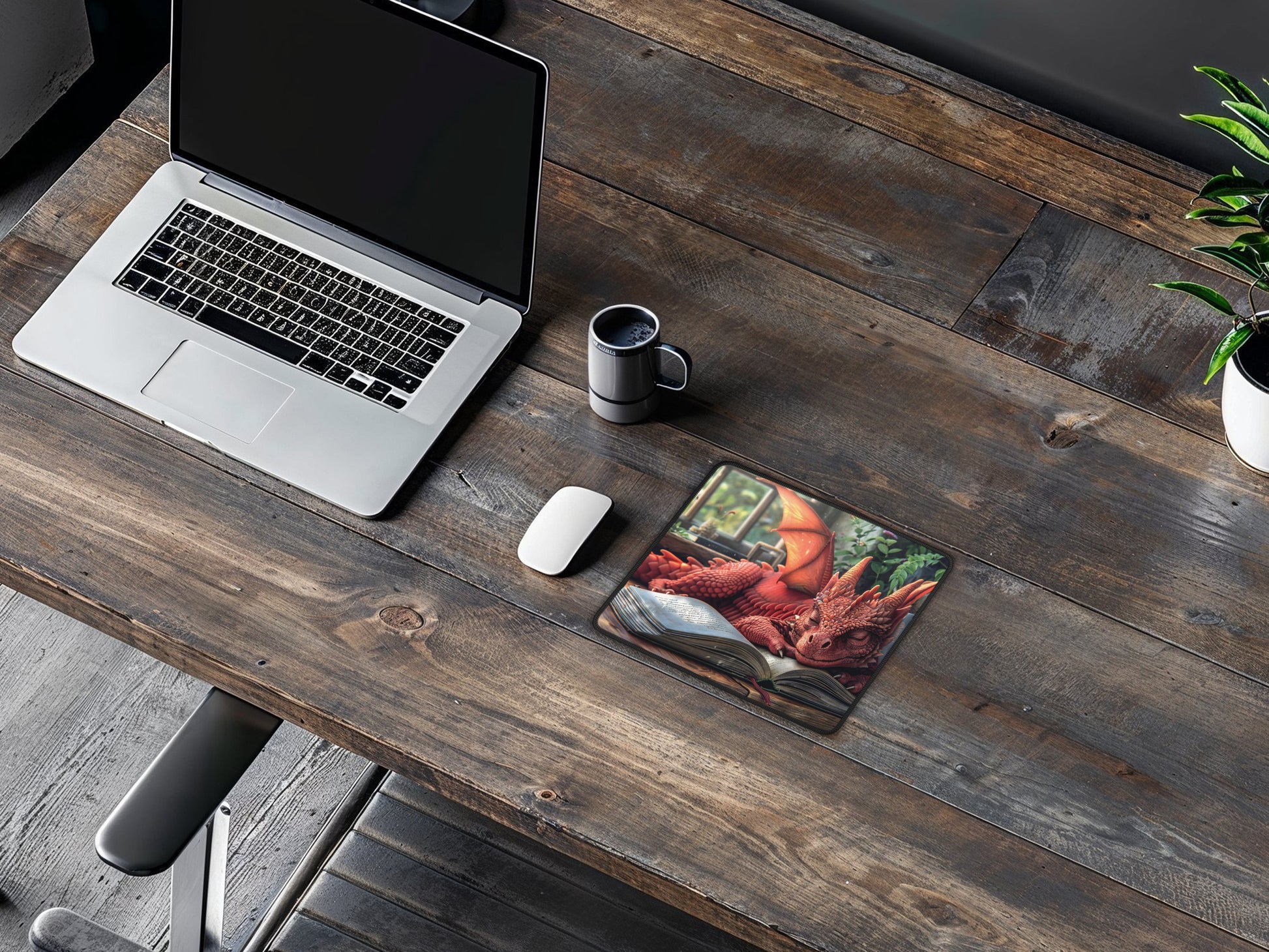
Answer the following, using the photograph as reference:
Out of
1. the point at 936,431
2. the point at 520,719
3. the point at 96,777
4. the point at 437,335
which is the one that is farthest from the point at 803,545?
the point at 96,777

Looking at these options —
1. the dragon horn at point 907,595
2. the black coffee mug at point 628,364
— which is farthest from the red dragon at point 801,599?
the black coffee mug at point 628,364

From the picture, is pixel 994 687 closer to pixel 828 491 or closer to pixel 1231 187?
pixel 828 491

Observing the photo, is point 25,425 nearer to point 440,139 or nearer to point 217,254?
point 217,254

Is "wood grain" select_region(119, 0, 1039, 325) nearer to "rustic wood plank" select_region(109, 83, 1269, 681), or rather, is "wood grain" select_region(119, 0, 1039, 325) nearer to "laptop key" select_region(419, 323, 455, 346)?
"rustic wood plank" select_region(109, 83, 1269, 681)

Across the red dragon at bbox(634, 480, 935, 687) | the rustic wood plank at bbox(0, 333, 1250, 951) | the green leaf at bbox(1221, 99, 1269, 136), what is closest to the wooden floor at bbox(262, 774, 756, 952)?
the rustic wood plank at bbox(0, 333, 1250, 951)

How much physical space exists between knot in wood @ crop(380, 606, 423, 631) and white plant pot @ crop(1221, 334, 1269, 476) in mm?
757

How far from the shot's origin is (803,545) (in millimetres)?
1171

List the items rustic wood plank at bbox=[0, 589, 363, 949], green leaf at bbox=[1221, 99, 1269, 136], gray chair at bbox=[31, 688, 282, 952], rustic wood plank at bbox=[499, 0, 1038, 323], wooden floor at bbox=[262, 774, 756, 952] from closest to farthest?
gray chair at bbox=[31, 688, 282, 952]
green leaf at bbox=[1221, 99, 1269, 136]
wooden floor at bbox=[262, 774, 756, 952]
rustic wood plank at bbox=[499, 0, 1038, 323]
rustic wood plank at bbox=[0, 589, 363, 949]

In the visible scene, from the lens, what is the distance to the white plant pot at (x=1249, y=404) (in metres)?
1.16

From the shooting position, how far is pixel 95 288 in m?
1.28

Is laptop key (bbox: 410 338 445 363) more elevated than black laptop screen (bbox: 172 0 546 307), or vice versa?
black laptop screen (bbox: 172 0 546 307)

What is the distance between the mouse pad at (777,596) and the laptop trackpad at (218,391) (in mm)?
380

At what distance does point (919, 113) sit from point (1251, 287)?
1.47 ft

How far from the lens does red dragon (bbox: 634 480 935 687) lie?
43.9 inches
